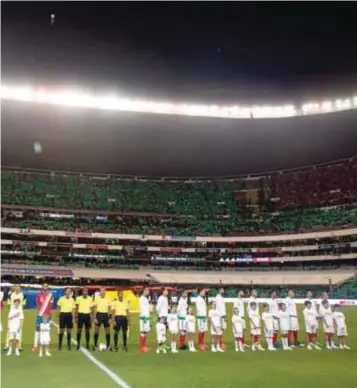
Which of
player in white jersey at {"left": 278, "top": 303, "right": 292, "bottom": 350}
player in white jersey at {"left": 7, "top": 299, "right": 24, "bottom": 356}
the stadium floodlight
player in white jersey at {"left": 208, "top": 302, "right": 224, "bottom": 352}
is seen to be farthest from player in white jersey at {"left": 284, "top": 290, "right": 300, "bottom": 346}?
the stadium floodlight

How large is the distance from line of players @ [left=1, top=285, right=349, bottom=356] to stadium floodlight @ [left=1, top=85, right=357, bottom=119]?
1371 inches

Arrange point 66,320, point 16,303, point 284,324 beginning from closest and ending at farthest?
point 16,303
point 66,320
point 284,324

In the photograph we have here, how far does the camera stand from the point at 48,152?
Result: 2404 inches

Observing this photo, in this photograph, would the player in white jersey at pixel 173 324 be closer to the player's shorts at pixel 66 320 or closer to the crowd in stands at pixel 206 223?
the player's shorts at pixel 66 320

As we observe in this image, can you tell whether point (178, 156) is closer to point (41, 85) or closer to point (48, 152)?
point (48, 152)

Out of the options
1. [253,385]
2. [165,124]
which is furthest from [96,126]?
[253,385]

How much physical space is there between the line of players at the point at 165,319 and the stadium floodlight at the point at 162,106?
3482cm

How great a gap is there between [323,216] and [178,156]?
64.3 feet

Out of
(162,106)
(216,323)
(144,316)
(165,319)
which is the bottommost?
(216,323)

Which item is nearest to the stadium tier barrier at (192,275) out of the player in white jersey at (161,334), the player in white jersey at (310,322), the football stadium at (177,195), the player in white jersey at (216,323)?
the football stadium at (177,195)

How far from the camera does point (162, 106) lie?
5275 cm

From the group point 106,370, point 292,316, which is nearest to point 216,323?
point 292,316

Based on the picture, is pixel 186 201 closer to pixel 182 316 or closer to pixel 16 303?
pixel 182 316

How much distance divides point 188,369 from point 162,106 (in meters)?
41.9
